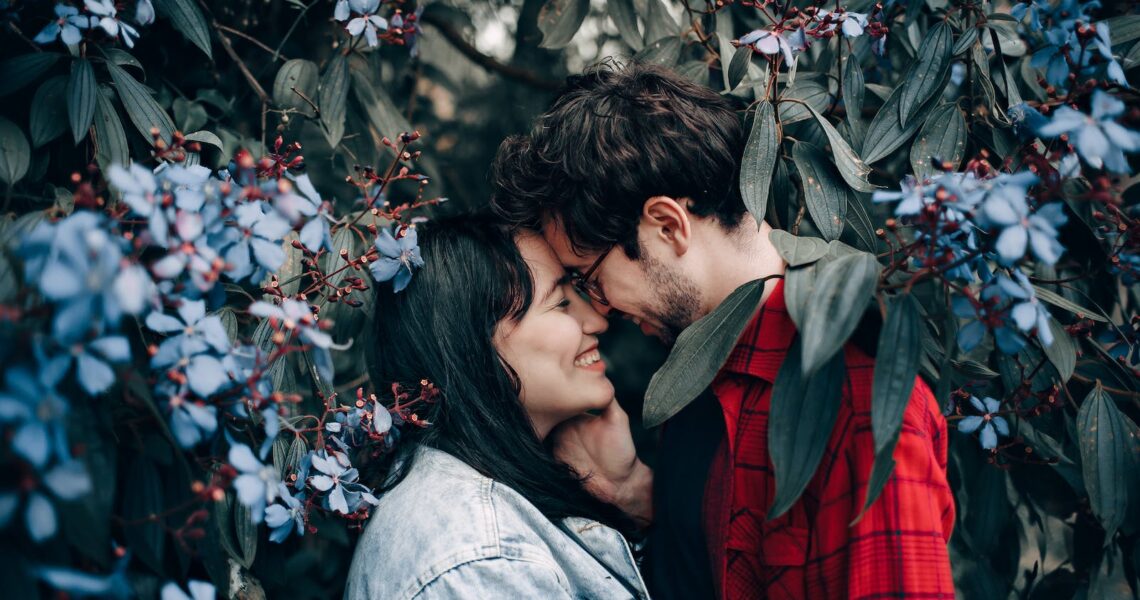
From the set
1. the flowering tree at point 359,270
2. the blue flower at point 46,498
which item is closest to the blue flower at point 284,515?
the flowering tree at point 359,270

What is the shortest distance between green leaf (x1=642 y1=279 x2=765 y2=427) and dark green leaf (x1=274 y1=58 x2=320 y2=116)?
0.86 metres

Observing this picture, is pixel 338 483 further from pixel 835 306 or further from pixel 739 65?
pixel 739 65

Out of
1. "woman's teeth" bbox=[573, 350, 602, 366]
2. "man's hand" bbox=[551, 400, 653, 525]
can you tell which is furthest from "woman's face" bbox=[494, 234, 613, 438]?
"man's hand" bbox=[551, 400, 653, 525]

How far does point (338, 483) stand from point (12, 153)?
618mm

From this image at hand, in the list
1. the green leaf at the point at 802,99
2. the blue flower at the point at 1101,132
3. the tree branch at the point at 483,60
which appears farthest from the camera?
the tree branch at the point at 483,60

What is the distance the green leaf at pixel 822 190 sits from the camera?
114cm

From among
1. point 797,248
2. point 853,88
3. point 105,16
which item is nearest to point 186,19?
point 105,16

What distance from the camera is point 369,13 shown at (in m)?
1.32

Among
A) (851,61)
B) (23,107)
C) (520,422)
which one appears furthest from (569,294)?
(23,107)

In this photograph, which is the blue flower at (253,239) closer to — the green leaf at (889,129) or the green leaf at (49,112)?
the green leaf at (49,112)

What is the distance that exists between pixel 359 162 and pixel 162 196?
33.9 inches

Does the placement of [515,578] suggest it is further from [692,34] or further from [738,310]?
[692,34]

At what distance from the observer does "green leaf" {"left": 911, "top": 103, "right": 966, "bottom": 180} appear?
1193 mm

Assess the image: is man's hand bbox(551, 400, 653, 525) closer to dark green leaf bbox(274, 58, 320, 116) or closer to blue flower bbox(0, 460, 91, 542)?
dark green leaf bbox(274, 58, 320, 116)
